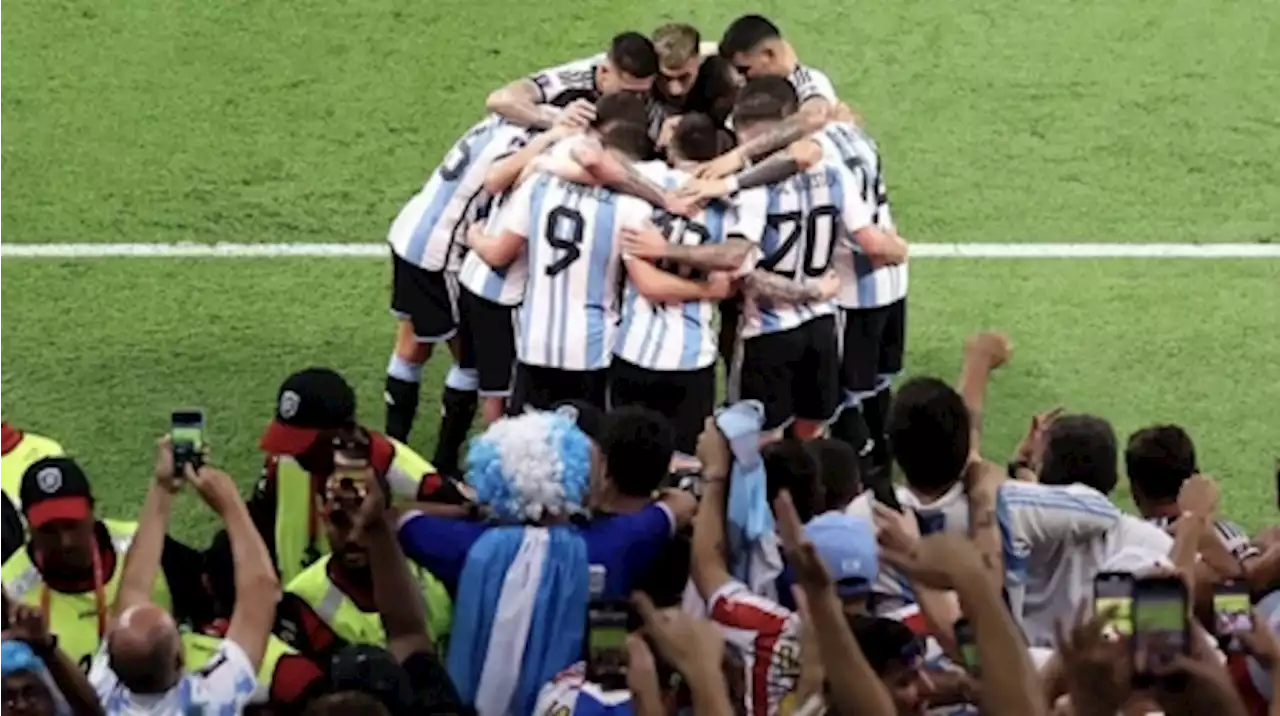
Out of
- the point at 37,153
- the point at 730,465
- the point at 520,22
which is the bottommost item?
the point at 730,465

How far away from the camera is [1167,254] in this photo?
33.0ft

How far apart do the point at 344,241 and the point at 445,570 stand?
4340 mm

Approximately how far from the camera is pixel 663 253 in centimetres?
757

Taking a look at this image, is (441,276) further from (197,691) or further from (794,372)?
(197,691)

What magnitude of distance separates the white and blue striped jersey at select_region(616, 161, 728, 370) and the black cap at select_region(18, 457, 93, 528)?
2.16 meters

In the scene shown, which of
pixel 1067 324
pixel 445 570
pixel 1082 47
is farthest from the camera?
pixel 1082 47

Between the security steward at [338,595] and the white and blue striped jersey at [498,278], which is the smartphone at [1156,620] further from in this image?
the white and blue striped jersey at [498,278]

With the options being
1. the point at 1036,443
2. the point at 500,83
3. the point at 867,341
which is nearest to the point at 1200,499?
the point at 1036,443

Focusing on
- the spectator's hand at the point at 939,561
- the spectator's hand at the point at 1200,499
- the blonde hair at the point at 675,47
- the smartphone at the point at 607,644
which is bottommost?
the smartphone at the point at 607,644

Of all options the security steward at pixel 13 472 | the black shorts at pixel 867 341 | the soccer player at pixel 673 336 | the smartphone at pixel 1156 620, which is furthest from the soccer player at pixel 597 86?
the smartphone at pixel 1156 620

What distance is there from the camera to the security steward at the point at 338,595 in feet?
18.5

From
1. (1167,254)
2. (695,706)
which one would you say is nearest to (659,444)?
(695,706)

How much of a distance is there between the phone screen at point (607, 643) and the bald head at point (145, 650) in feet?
2.63

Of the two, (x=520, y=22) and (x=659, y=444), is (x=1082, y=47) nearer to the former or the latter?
(x=520, y=22)
